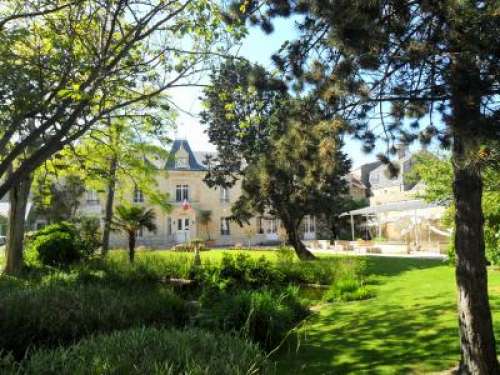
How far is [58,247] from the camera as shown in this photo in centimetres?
1947

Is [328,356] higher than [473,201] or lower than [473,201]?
lower

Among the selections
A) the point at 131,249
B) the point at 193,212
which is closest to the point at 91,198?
the point at 193,212

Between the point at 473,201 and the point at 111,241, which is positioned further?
the point at 111,241

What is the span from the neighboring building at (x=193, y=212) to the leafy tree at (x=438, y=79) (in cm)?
4174

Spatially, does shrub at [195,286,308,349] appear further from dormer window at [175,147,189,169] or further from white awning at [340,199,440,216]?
dormer window at [175,147,189,169]

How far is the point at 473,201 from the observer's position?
207 inches

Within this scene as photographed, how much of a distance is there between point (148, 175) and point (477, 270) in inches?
565

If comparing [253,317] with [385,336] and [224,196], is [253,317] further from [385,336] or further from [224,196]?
[224,196]

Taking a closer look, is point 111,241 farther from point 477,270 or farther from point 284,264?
point 477,270

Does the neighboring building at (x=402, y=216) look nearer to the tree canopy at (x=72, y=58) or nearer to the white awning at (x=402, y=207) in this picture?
the white awning at (x=402, y=207)

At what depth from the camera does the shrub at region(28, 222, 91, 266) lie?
19.4 metres

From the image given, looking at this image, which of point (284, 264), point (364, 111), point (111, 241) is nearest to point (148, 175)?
point (284, 264)

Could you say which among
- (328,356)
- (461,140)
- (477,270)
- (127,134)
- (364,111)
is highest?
(127,134)

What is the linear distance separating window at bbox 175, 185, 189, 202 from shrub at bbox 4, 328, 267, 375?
148 feet
